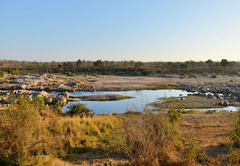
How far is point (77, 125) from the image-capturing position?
8820mm

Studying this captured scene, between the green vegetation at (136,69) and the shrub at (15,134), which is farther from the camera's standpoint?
the green vegetation at (136,69)

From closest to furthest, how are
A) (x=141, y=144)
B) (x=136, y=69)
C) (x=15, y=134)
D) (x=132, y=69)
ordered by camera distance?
1. (x=141, y=144)
2. (x=15, y=134)
3. (x=132, y=69)
4. (x=136, y=69)

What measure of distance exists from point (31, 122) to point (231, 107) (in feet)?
72.2

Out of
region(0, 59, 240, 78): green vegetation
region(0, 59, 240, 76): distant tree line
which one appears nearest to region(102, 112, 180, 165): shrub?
region(0, 59, 240, 78): green vegetation

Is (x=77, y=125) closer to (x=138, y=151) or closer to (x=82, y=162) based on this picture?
(x=82, y=162)

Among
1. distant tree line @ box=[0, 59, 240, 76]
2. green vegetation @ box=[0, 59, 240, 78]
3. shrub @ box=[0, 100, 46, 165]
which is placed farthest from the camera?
distant tree line @ box=[0, 59, 240, 76]

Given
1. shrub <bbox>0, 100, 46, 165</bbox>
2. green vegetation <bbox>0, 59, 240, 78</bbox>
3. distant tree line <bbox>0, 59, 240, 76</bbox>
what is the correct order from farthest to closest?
distant tree line <bbox>0, 59, 240, 76</bbox> → green vegetation <bbox>0, 59, 240, 78</bbox> → shrub <bbox>0, 100, 46, 165</bbox>

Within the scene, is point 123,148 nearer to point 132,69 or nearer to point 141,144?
point 141,144

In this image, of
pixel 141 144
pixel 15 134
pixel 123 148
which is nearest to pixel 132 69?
pixel 123 148

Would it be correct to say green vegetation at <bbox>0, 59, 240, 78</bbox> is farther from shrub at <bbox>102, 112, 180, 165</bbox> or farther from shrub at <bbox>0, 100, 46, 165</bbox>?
shrub at <bbox>102, 112, 180, 165</bbox>

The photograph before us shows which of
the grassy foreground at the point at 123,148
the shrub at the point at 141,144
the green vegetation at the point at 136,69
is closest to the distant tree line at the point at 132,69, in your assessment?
the green vegetation at the point at 136,69

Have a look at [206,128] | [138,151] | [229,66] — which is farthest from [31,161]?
[229,66]

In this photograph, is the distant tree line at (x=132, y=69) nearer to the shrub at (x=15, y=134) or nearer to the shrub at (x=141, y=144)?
the shrub at (x=15, y=134)

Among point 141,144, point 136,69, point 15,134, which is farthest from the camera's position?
point 136,69
